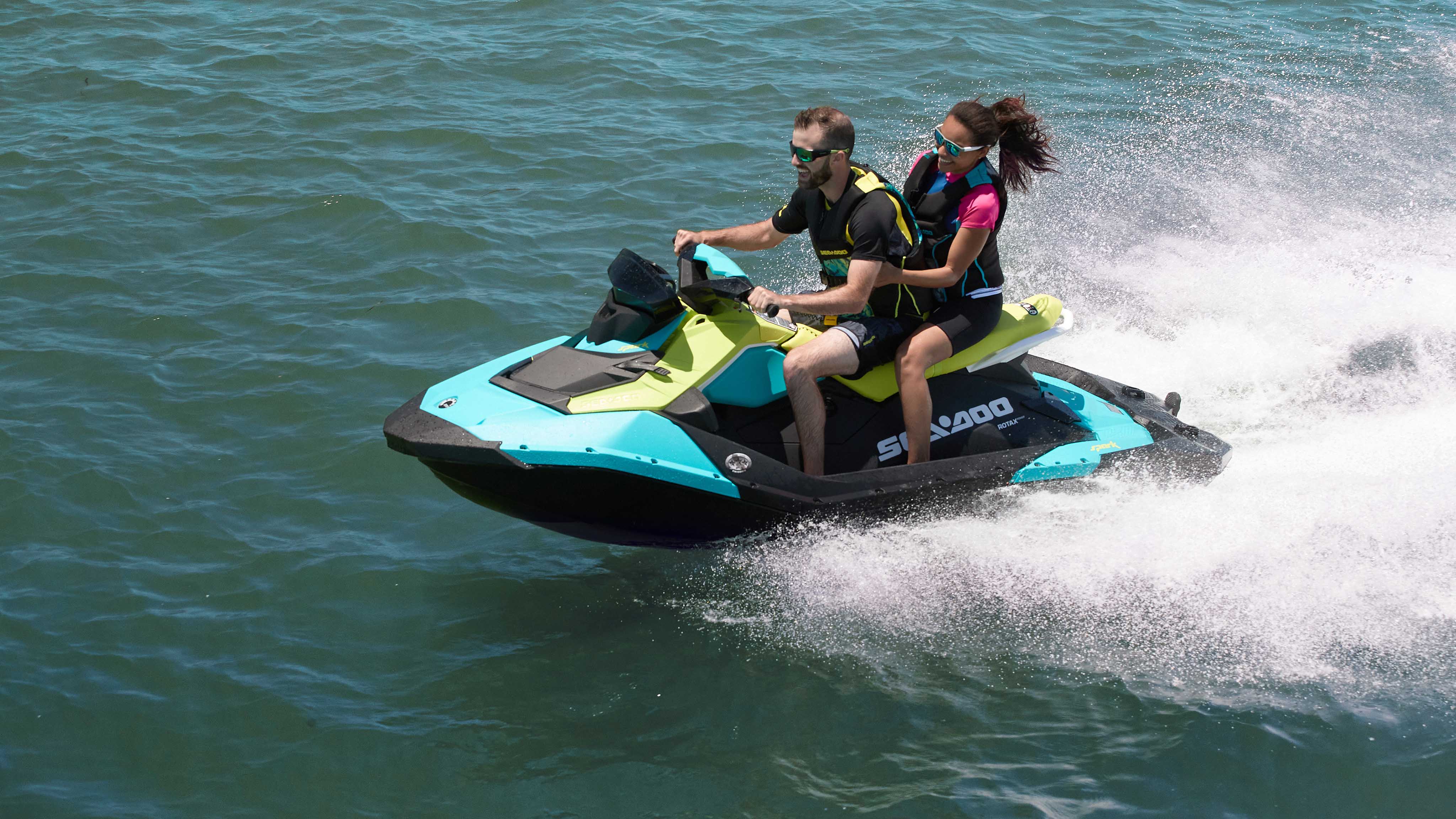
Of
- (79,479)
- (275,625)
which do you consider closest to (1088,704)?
(275,625)

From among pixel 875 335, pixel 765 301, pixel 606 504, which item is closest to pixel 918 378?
pixel 875 335

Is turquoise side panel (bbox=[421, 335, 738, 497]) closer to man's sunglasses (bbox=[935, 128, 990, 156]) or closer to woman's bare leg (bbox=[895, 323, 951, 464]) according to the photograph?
woman's bare leg (bbox=[895, 323, 951, 464])

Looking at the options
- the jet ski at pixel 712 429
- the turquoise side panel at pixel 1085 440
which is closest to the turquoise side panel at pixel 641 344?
the jet ski at pixel 712 429

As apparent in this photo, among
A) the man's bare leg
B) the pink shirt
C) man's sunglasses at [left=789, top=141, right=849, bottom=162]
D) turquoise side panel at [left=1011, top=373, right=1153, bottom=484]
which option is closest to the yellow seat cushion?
the man's bare leg

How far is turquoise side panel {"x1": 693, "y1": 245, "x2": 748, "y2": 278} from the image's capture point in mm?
5309

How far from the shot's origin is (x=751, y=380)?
5.23 meters

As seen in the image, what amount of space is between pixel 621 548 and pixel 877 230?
211 centimetres

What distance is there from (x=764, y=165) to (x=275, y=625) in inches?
247

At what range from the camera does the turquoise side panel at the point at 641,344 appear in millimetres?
5117

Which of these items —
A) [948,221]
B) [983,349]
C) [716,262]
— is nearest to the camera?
[948,221]

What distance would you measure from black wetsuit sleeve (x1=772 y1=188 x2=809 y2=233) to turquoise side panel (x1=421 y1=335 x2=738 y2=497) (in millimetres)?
1154

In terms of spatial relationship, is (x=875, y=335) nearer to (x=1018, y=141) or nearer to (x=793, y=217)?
(x=793, y=217)

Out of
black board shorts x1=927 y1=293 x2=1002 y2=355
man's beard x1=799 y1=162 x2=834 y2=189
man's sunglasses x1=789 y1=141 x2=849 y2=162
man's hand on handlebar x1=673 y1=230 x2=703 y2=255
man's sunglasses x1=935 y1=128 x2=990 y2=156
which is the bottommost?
black board shorts x1=927 y1=293 x2=1002 y2=355

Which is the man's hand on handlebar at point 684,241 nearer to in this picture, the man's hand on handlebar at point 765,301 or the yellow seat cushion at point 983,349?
the man's hand on handlebar at point 765,301
